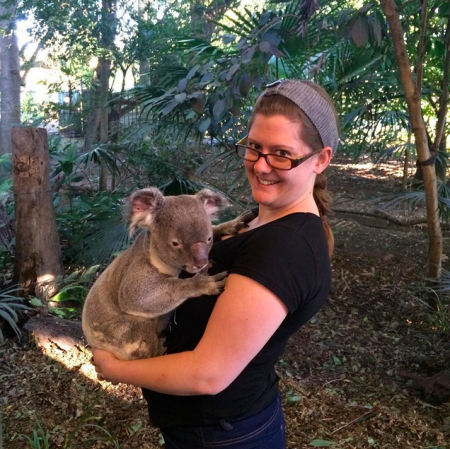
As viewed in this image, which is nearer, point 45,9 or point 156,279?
point 156,279

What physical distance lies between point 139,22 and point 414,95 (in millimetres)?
5156

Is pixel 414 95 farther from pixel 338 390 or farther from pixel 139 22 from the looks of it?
pixel 139 22

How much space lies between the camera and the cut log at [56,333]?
4.13m

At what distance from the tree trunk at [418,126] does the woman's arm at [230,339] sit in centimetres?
300

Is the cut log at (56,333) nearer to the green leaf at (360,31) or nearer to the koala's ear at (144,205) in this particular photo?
the koala's ear at (144,205)

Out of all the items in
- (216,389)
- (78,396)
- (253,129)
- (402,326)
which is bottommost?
(78,396)

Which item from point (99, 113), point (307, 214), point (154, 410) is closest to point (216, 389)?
point (154, 410)

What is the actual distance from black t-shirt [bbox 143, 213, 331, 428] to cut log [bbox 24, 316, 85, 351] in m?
2.87

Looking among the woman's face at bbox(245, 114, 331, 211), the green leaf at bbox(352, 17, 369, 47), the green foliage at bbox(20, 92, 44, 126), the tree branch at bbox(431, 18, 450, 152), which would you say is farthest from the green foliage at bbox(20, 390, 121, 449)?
the green foliage at bbox(20, 92, 44, 126)

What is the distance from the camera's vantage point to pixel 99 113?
758 centimetres

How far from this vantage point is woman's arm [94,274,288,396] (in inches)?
43.9

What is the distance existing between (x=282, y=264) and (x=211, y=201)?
2.34 feet

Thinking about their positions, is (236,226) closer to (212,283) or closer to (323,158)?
(212,283)

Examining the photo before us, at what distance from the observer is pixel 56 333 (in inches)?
165
